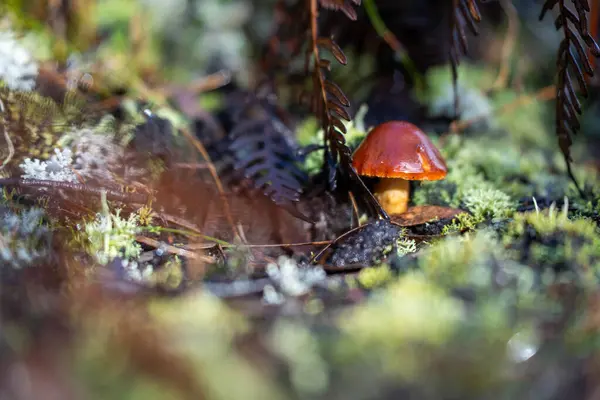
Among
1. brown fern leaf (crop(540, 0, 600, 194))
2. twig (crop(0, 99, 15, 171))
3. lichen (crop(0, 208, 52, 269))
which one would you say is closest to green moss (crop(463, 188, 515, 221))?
brown fern leaf (crop(540, 0, 600, 194))

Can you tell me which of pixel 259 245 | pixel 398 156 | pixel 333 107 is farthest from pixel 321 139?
pixel 259 245

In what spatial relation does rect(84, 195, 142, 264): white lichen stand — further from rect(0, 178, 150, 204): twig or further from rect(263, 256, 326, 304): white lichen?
rect(263, 256, 326, 304): white lichen

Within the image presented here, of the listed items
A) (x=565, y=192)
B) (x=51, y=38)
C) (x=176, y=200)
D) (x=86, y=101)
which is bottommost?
(x=565, y=192)

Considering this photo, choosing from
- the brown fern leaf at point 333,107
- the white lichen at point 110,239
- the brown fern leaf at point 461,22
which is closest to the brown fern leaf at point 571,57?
the brown fern leaf at point 461,22

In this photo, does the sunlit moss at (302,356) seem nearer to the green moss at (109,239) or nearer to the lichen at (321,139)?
the green moss at (109,239)

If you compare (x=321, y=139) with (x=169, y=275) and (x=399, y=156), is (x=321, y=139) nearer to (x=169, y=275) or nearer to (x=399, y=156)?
(x=399, y=156)

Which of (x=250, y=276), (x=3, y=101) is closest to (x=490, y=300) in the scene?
(x=250, y=276)

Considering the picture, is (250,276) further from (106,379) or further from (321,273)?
(106,379)
